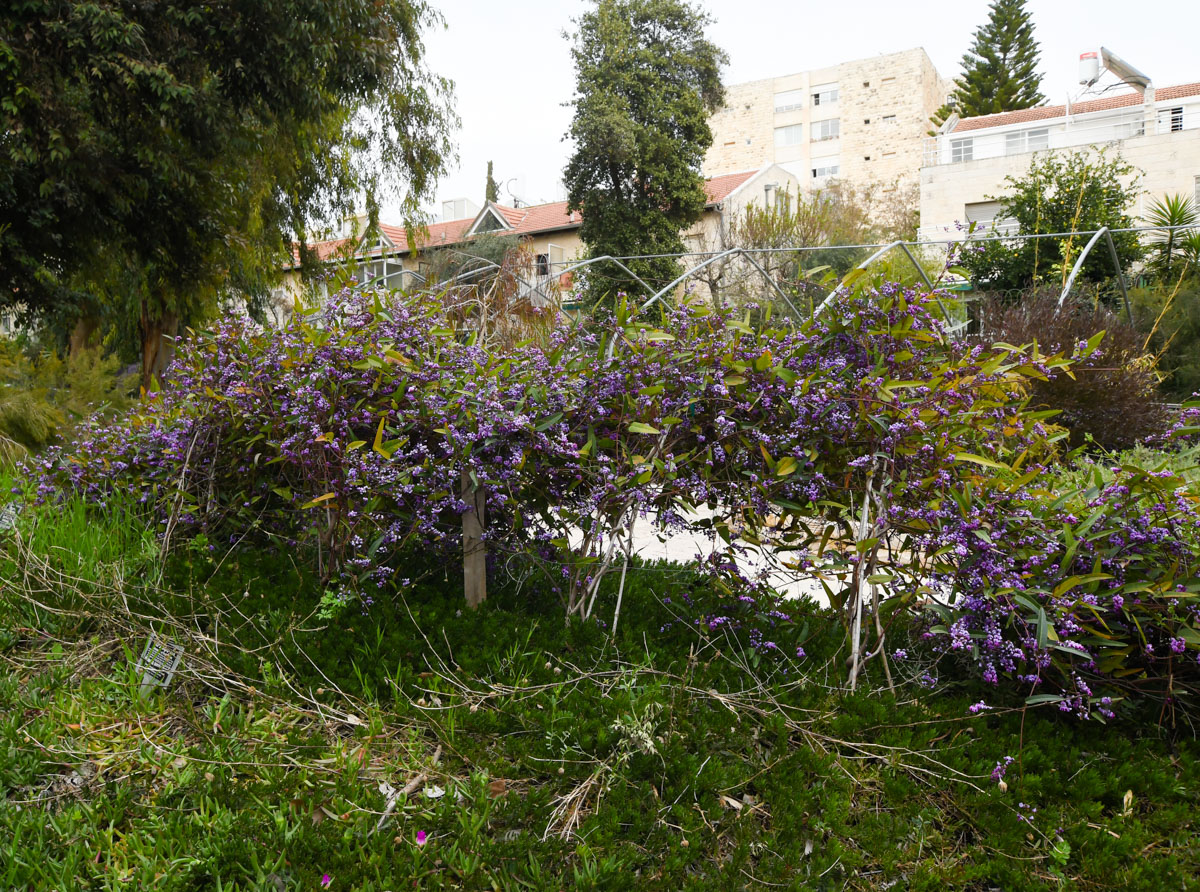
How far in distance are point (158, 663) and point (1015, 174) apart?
25717 millimetres

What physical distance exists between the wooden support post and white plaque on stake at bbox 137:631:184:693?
0.90 m

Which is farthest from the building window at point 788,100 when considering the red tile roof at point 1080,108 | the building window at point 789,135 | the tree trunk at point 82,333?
the tree trunk at point 82,333

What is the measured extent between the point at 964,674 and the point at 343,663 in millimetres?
1891

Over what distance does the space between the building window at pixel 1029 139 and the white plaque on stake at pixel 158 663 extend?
92.9 feet

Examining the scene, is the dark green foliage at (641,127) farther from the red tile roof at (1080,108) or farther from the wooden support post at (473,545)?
the wooden support post at (473,545)

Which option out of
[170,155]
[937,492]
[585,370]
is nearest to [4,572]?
[585,370]

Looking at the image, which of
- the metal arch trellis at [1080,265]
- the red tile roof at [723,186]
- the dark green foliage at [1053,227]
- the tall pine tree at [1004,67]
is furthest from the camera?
the tall pine tree at [1004,67]

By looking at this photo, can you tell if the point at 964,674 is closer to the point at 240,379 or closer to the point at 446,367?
the point at 446,367

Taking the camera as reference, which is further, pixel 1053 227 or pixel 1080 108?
pixel 1080 108

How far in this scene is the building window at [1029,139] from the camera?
25422 mm

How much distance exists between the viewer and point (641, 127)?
2216cm

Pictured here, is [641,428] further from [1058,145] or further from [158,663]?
[1058,145]

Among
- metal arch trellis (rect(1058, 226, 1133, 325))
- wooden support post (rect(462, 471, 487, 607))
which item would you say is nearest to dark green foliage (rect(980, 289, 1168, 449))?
metal arch trellis (rect(1058, 226, 1133, 325))

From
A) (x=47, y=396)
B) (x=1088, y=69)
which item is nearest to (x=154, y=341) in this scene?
(x=47, y=396)
